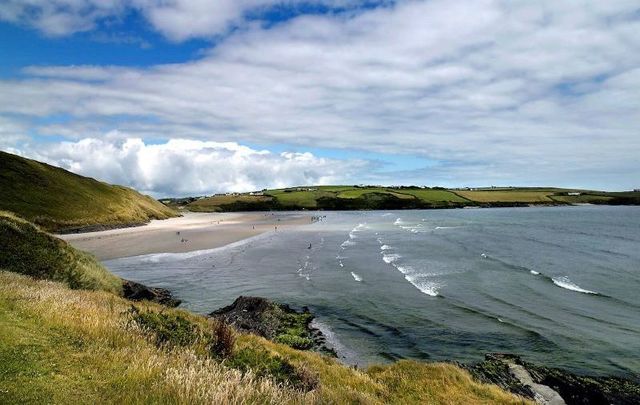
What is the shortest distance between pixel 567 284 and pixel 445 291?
40.9 ft

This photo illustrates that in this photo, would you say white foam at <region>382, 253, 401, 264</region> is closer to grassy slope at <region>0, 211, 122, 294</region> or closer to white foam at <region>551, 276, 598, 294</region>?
white foam at <region>551, 276, 598, 294</region>

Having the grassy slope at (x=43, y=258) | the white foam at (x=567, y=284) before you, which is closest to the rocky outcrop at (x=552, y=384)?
the white foam at (x=567, y=284)

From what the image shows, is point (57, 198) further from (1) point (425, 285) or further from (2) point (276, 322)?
(2) point (276, 322)

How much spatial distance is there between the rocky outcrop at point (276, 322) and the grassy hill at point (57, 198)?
6919 cm

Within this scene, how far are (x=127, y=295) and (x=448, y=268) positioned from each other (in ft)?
114

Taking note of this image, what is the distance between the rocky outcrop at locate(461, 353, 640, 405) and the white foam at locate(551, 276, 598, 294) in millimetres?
21070

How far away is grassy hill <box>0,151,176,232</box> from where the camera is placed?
87.9m

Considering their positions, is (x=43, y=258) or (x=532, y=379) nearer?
(x=532, y=379)

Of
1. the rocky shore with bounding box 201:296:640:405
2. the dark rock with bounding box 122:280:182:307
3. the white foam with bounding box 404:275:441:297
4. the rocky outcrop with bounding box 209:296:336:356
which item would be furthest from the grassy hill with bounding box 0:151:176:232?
the rocky shore with bounding box 201:296:640:405

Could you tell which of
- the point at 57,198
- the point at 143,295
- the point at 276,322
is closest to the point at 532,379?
the point at 276,322

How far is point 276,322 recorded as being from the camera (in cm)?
2867

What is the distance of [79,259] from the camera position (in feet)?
94.5

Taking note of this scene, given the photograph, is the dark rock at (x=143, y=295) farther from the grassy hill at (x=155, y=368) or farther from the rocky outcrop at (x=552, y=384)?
the rocky outcrop at (x=552, y=384)

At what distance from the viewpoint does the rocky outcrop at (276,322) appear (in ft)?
82.6
